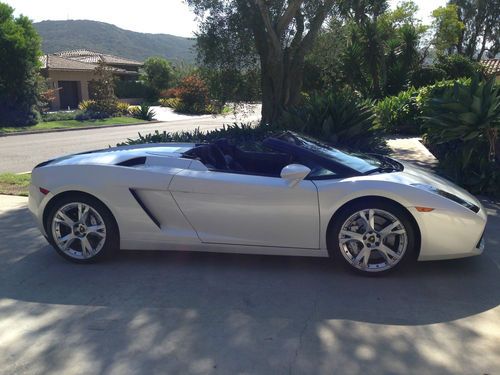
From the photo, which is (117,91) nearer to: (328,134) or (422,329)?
(328,134)

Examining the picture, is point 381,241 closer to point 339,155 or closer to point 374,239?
point 374,239

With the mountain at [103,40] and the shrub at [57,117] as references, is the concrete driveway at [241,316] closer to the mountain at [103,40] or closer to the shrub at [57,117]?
the shrub at [57,117]

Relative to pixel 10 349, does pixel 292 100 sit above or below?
above

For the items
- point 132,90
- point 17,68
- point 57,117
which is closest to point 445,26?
point 132,90

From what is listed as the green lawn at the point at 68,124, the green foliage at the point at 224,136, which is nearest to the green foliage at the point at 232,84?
the green foliage at the point at 224,136

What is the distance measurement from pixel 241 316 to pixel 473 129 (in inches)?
204

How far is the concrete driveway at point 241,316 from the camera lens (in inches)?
116

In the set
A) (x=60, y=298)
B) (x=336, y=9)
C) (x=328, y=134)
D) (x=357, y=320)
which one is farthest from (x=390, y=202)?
(x=336, y=9)

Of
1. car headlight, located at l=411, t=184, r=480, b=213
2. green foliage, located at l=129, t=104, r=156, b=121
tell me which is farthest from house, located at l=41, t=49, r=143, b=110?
car headlight, located at l=411, t=184, r=480, b=213

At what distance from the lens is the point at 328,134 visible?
30.2 feet

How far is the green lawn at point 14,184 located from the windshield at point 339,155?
4858mm

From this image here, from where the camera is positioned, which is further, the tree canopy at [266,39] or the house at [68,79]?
the house at [68,79]

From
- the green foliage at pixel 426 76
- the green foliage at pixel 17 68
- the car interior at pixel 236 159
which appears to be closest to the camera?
the car interior at pixel 236 159

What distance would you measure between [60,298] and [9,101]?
2627 cm
